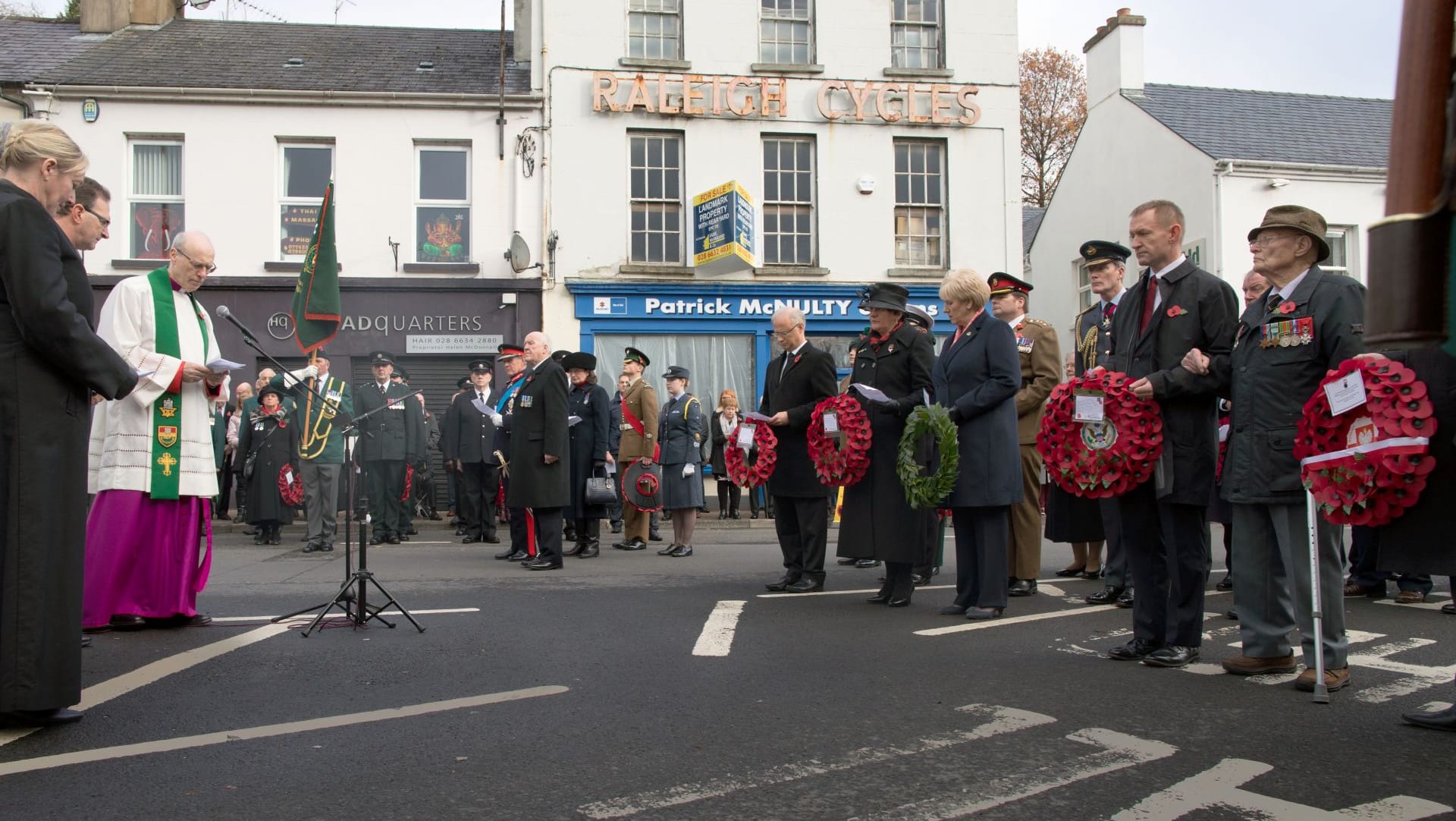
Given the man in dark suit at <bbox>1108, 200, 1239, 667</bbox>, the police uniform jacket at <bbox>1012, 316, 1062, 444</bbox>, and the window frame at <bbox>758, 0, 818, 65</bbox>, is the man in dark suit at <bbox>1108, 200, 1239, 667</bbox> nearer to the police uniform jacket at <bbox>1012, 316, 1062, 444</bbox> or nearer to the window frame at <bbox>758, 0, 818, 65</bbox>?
the police uniform jacket at <bbox>1012, 316, 1062, 444</bbox>

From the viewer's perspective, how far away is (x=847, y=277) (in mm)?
21922

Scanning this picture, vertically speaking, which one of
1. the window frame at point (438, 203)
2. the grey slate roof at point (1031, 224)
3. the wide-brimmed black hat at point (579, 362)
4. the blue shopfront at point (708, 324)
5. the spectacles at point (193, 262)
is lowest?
the wide-brimmed black hat at point (579, 362)

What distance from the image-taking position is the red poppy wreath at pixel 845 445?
7.96 metres

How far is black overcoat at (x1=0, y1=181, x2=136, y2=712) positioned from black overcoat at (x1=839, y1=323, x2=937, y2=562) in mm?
4880

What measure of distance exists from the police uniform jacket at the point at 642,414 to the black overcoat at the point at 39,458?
8270 mm

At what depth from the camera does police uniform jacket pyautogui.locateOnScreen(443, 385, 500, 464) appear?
48.5 ft

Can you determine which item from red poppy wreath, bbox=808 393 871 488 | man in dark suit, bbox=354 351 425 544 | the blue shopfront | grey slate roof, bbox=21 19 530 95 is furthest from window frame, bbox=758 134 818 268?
red poppy wreath, bbox=808 393 871 488

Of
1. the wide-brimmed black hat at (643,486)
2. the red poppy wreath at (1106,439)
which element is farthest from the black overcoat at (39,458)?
the wide-brimmed black hat at (643,486)

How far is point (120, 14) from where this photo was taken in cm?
2333

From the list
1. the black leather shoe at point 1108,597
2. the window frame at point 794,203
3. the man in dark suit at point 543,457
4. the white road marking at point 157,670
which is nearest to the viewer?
the white road marking at point 157,670

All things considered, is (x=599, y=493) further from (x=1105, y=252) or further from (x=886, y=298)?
(x=1105, y=252)

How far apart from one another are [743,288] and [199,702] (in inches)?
671

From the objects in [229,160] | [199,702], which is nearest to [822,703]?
[199,702]

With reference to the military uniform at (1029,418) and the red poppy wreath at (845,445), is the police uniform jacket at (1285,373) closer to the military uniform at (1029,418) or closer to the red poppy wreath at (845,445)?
the red poppy wreath at (845,445)
